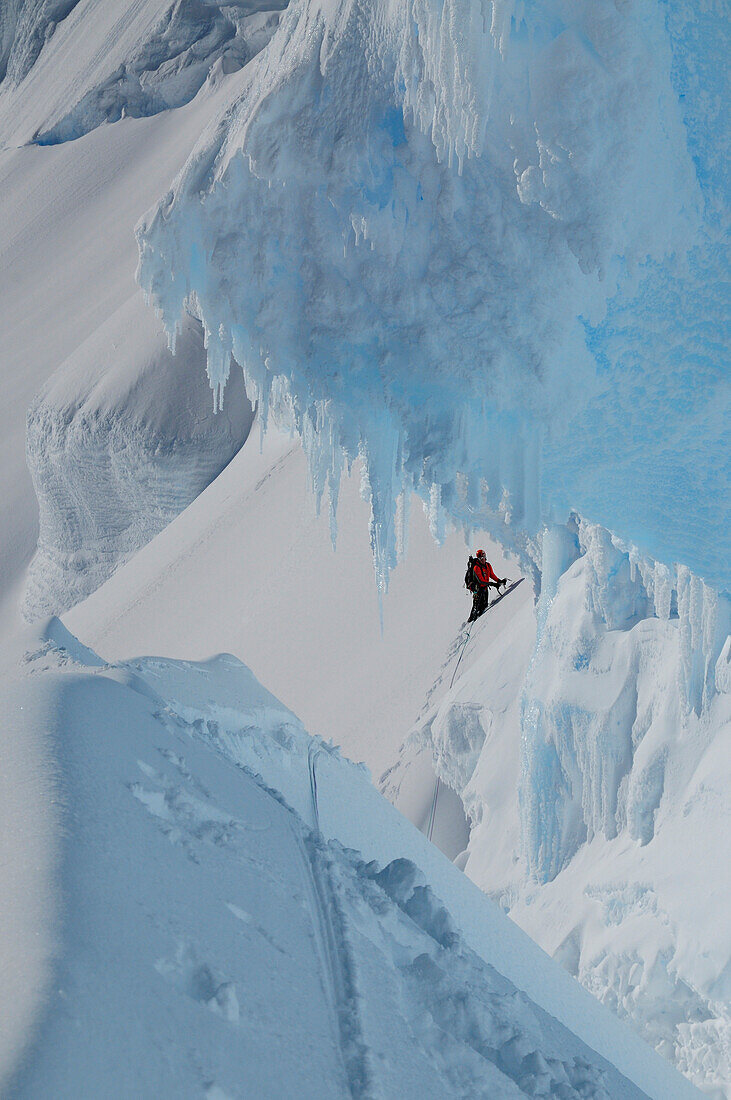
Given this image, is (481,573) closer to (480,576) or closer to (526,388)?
(480,576)

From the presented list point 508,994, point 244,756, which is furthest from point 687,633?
point 508,994

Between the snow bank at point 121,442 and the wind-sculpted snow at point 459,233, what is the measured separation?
40.2ft

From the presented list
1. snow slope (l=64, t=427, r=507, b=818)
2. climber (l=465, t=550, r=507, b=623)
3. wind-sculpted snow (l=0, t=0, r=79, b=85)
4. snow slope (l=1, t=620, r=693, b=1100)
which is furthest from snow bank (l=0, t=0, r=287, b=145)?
snow slope (l=1, t=620, r=693, b=1100)

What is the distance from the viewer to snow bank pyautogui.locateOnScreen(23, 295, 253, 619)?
15.5 meters

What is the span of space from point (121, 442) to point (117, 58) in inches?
652

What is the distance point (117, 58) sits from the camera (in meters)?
26.6

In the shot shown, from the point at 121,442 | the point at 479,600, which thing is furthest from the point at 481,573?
the point at 121,442

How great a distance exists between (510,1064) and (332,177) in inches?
99.8

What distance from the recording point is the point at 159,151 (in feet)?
84.7

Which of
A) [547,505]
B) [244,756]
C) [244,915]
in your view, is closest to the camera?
[244,915]

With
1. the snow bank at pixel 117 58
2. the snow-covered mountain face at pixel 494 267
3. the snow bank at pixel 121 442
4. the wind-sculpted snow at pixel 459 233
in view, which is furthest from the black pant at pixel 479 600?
the snow bank at pixel 117 58

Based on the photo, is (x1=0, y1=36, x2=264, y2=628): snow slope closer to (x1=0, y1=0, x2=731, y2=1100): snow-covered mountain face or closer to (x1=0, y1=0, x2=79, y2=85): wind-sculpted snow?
(x1=0, y1=0, x2=79, y2=85): wind-sculpted snow

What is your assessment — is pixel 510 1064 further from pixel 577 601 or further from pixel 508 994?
pixel 577 601

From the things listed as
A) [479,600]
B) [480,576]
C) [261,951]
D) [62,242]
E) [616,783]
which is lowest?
[261,951]
